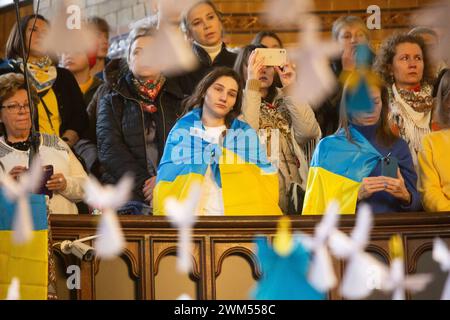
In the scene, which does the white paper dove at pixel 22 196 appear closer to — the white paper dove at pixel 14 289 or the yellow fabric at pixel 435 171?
the white paper dove at pixel 14 289

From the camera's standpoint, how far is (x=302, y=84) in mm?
6789

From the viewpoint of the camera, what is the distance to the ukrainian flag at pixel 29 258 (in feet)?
18.7

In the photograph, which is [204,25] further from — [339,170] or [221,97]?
[339,170]

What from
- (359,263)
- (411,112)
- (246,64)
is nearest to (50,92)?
(246,64)

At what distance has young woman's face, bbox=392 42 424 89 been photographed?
6934mm

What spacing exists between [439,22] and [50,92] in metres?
2.31

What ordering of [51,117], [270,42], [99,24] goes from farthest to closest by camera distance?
[99,24] → [270,42] → [51,117]

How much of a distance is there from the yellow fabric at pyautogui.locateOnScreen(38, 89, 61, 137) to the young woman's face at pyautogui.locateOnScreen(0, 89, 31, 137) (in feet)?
1.30

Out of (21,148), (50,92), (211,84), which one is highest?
(50,92)

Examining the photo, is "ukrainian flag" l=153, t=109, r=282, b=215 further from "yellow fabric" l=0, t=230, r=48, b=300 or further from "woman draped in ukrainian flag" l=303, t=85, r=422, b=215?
"yellow fabric" l=0, t=230, r=48, b=300

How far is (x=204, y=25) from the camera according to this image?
7.10 metres

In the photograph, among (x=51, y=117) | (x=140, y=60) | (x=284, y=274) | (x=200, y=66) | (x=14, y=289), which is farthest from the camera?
(x=200, y=66)

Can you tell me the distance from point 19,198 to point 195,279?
832 mm
